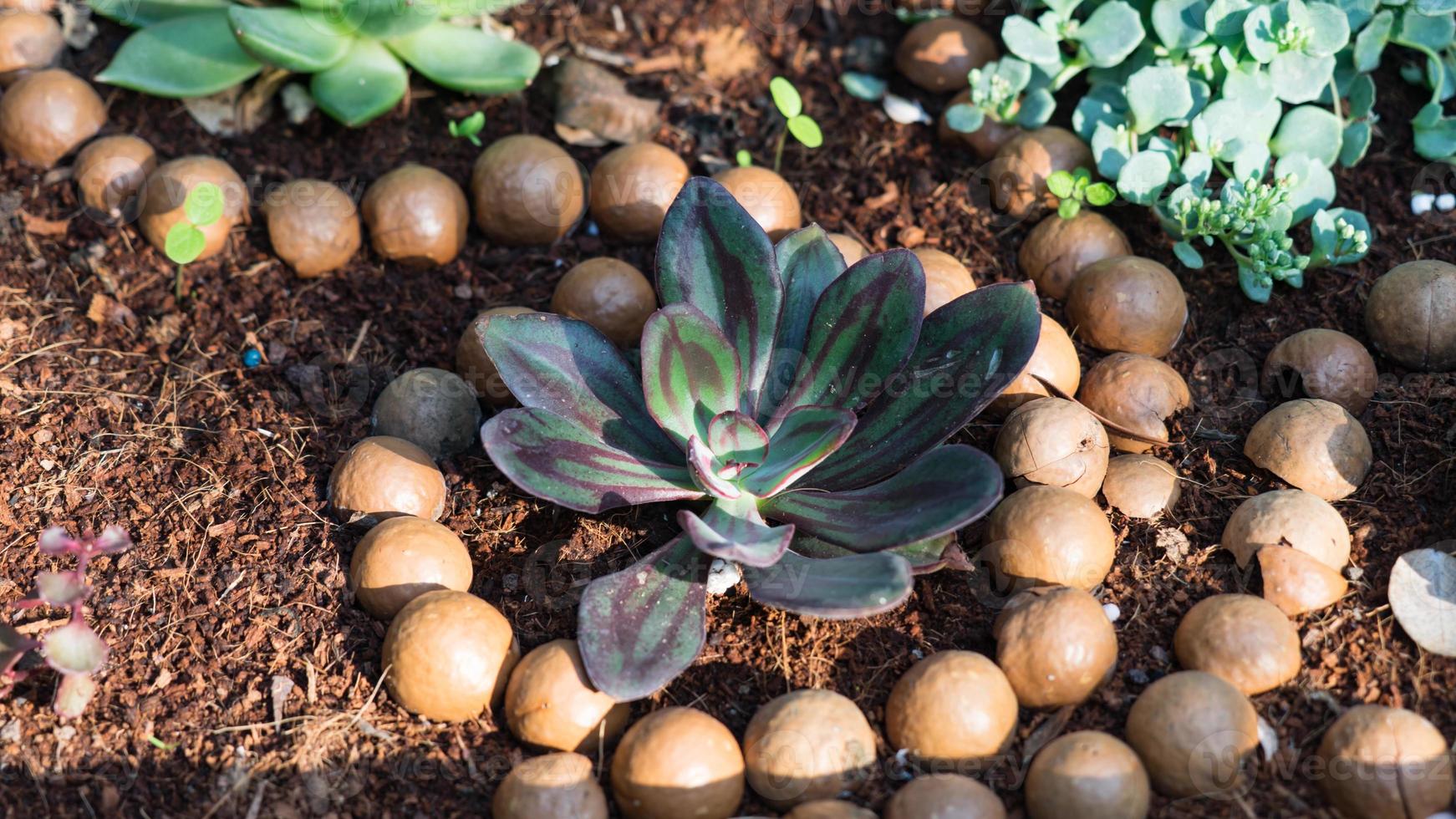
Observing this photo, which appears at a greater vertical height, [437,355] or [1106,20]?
[1106,20]

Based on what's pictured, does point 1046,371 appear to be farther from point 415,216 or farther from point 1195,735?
point 415,216

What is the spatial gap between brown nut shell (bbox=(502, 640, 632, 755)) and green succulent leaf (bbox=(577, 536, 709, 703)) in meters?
0.07

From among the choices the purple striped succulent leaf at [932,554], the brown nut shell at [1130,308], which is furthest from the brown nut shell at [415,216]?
Answer: the brown nut shell at [1130,308]

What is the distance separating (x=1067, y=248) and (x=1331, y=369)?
80 cm

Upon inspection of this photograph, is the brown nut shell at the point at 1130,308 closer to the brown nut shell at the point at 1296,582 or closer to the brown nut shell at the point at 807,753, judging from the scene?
the brown nut shell at the point at 1296,582

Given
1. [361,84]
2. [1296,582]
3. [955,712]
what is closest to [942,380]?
[955,712]

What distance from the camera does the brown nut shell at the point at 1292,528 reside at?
111 inches

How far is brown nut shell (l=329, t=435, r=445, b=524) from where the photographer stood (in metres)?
3.01

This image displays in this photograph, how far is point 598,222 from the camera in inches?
151

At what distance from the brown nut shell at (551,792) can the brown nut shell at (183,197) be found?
2.09 meters

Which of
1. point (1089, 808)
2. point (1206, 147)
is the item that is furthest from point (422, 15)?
point (1089, 808)

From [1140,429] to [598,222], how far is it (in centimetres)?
179

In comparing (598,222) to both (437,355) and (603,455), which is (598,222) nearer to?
(437,355)

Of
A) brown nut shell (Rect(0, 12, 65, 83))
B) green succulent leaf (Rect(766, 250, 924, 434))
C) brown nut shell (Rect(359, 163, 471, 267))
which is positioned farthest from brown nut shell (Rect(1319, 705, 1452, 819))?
brown nut shell (Rect(0, 12, 65, 83))
